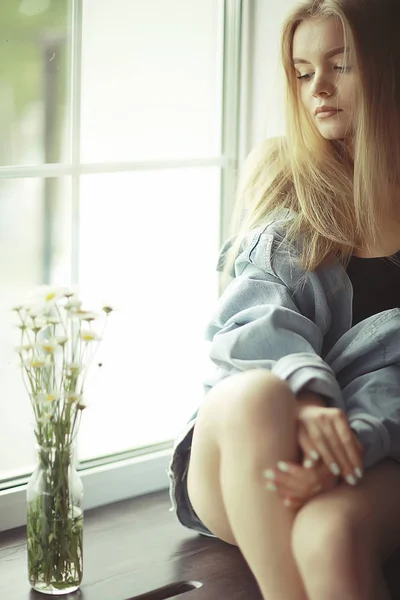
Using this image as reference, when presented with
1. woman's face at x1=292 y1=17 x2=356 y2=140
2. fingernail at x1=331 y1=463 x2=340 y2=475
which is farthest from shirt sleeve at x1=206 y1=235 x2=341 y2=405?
woman's face at x1=292 y1=17 x2=356 y2=140

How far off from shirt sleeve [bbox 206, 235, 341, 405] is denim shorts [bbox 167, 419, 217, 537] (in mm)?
147

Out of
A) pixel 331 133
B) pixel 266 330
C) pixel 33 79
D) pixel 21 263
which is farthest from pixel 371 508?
pixel 33 79

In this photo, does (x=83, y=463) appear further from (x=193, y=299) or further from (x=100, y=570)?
(x=193, y=299)

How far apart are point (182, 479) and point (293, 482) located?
0.43 meters

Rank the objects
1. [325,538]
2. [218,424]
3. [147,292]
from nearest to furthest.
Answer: [325,538] < [218,424] < [147,292]

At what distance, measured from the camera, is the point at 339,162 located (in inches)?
67.7

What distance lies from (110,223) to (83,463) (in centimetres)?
52

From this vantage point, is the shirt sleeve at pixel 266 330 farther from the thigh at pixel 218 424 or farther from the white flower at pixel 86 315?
the white flower at pixel 86 315

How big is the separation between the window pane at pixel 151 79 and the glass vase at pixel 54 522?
2.20 feet

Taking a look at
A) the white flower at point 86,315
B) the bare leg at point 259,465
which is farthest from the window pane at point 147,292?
the bare leg at point 259,465

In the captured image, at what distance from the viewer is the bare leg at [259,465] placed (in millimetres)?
1305

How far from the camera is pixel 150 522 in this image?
73.7 inches

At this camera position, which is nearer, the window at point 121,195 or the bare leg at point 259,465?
the bare leg at point 259,465

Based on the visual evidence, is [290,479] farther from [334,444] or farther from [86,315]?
[86,315]
